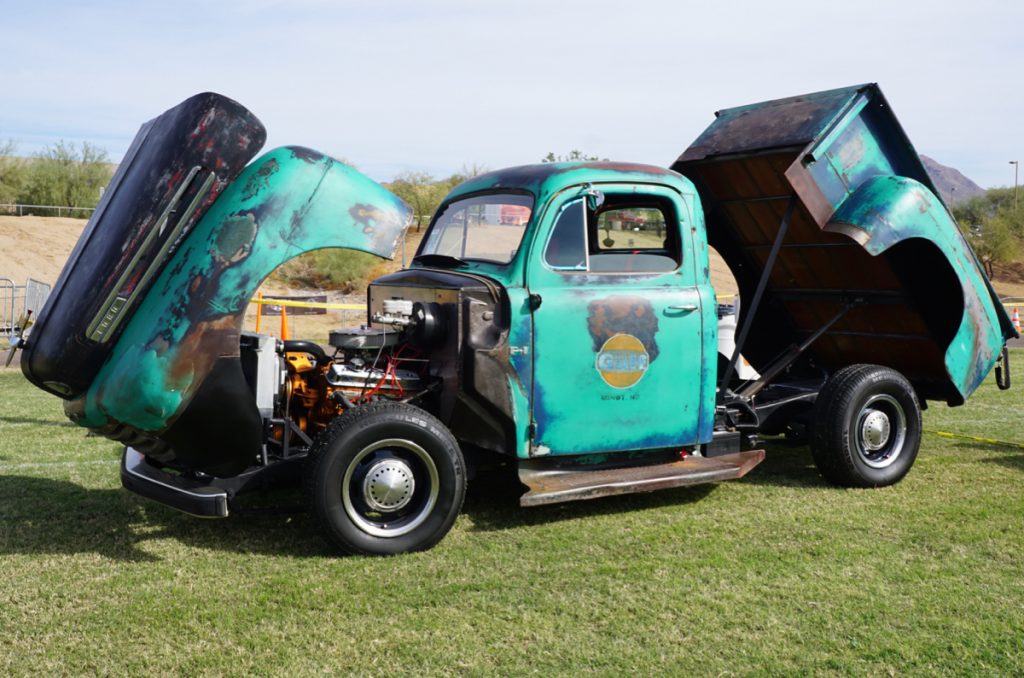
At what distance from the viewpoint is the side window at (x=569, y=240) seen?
18.4 ft

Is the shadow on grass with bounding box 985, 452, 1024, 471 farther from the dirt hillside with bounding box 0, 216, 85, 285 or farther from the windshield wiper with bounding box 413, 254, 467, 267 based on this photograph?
the dirt hillside with bounding box 0, 216, 85, 285

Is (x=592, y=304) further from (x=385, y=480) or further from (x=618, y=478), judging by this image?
(x=385, y=480)

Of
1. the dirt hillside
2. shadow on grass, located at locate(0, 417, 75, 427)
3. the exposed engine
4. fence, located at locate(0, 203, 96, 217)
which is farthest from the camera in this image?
fence, located at locate(0, 203, 96, 217)

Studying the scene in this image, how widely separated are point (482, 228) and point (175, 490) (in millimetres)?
2454

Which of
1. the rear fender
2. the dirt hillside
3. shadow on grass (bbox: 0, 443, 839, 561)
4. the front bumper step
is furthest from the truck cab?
the dirt hillside

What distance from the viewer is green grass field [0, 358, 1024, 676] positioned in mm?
3809

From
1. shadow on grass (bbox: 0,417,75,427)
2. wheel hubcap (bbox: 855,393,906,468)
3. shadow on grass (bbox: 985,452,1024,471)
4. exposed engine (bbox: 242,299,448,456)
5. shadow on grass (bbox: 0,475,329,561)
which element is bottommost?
shadow on grass (bbox: 0,475,329,561)

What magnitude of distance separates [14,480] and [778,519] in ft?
16.6

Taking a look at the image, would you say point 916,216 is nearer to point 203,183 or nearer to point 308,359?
point 308,359

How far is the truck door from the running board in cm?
16

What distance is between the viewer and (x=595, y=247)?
6.12 meters

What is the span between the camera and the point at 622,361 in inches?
223

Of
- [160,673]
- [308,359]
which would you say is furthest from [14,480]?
[160,673]

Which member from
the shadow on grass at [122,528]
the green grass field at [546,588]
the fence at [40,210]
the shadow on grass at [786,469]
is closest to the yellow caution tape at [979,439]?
the shadow on grass at [786,469]
